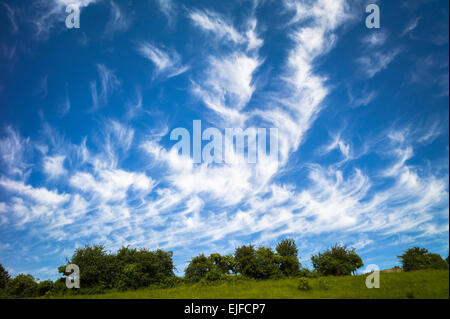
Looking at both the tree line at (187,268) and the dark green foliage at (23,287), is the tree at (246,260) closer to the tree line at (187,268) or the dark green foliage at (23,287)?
the tree line at (187,268)

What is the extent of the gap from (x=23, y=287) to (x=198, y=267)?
90.7 feet

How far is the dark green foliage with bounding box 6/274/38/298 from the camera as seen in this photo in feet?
134

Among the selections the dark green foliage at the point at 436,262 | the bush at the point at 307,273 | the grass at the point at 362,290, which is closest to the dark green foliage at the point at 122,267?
the grass at the point at 362,290

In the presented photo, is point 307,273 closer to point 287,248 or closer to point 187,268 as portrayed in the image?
point 287,248

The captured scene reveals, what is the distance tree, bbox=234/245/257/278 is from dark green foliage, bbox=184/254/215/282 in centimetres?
524

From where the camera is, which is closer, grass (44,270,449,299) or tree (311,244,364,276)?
grass (44,270,449,299)

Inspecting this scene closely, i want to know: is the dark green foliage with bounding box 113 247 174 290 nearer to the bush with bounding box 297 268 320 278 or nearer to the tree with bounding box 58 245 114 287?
the tree with bounding box 58 245 114 287

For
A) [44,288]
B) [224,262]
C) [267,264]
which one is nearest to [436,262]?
[267,264]

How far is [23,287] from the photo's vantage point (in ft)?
139

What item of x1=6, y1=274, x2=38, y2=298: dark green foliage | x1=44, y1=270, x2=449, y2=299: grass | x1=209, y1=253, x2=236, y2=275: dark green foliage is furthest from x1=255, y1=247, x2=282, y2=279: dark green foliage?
x1=6, y1=274, x2=38, y2=298: dark green foliage

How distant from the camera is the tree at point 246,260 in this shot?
159 feet
